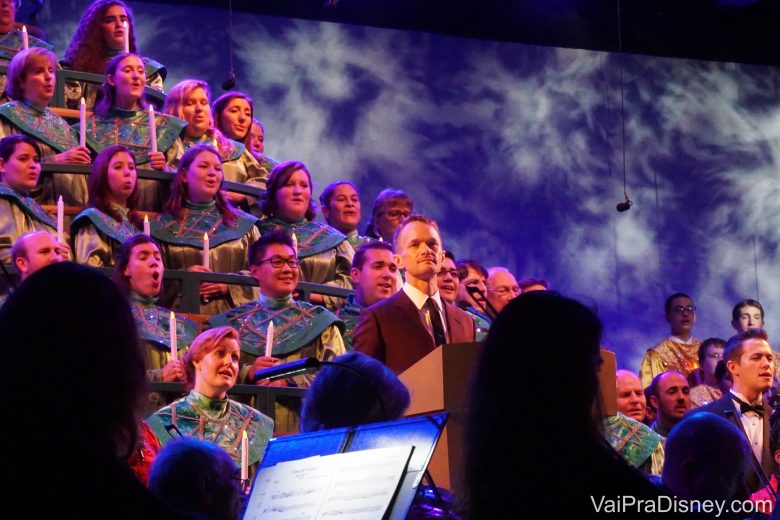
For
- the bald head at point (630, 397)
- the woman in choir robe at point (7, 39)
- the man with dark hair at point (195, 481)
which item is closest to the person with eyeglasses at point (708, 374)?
the bald head at point (630, 397)

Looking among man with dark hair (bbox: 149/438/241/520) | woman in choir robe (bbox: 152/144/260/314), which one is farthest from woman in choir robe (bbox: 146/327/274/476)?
man with dark hair (bbox: 149/438/241/520)

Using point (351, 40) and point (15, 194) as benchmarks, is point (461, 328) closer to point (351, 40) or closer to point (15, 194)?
point (15, 194)

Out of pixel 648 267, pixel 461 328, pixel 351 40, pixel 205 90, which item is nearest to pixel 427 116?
pixel 351 40

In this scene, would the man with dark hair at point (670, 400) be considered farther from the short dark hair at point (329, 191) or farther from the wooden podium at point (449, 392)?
the wooden podium at point (449, 392)

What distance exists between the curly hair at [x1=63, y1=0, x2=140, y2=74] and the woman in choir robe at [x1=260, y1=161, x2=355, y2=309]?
5.88 ft

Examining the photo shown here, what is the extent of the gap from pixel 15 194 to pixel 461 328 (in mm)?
3472

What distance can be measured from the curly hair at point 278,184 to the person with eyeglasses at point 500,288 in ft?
3.97

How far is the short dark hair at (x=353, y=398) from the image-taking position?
2.78 m

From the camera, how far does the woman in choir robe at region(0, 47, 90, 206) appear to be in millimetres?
7672

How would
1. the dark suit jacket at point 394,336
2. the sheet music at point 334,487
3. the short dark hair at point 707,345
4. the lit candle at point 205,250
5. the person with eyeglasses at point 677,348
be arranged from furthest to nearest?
1. the person with eyeglasses at point 677,348
2. the short dark hair at point 707,345
3. the lit candle at point 205,250
4. the dark suit jacket at point 394,336
5. the sheet music at point 334,487

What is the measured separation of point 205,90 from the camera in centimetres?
862

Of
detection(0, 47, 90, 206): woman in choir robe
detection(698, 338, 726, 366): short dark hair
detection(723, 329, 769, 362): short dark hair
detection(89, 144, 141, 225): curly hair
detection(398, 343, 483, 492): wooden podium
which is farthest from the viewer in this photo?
detection(698, 338, 726, 366): short dark hair

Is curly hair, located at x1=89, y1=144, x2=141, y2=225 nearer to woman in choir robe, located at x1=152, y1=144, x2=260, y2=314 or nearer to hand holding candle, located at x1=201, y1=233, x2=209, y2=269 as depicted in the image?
woman in choir robe, located at x1=152, y1=144, x2=260, y2=314

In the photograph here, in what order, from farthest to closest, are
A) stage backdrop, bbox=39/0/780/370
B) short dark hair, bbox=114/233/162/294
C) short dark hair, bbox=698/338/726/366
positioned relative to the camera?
stage backdrop, bbox=39/0/780/370 → short dark hair, bbox=698/338/726/366 → short dark hair, bbox=114/233/162/294
